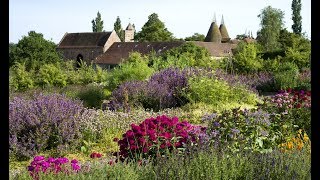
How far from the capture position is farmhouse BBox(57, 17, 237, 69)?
52062 millimetres

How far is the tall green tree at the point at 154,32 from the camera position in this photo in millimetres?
59031

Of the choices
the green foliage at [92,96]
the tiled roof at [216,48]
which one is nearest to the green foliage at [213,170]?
the green foliage at [92,96]

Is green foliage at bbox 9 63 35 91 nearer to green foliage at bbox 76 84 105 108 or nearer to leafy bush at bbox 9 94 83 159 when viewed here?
green foliage at bbox 76 84 105 108

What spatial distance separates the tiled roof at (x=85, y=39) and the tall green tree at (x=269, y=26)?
23647 mm

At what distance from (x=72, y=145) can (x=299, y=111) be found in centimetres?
361

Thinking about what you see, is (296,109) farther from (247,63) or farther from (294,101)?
(247,63)

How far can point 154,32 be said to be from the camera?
59.3 m

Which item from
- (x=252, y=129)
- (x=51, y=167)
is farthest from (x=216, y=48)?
(x=51, y=167)

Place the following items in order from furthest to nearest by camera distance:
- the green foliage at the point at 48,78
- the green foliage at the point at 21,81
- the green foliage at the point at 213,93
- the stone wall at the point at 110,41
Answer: the stone wall at the point at 110,41, the green foliage at the point at 48,78, the green foliage at the point at 21,81, the green foliage at the point at 213,93

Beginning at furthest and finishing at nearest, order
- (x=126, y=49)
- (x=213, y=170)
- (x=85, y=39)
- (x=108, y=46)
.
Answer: (x=85, y=39) < (x=108, y=46) < (x=126, y=49) < (x=213, y=170)

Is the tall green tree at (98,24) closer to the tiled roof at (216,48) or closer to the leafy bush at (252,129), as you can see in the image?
the tiled roof at (216,48)

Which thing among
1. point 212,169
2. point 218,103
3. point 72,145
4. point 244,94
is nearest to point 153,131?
point 212,169

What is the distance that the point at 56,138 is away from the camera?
6.07m

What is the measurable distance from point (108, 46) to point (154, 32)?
7618mm
